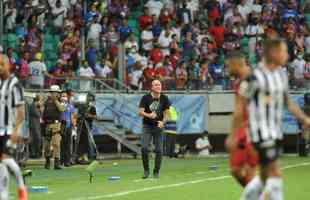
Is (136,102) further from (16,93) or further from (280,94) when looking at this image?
(280,94)

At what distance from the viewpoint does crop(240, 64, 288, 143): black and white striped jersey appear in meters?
11.5

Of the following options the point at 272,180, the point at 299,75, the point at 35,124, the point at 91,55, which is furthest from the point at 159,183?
the point at 299,75

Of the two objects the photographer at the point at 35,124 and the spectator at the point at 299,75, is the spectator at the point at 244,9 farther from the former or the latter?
the photographer at the point at 35,124

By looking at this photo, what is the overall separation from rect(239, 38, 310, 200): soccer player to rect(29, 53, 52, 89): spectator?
65.9 ft

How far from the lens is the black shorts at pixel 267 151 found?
37.7 feet

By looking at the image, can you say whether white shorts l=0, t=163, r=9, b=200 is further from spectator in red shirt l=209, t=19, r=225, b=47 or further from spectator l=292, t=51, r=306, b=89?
spectator in red shirt l=209, t=19, r=225, b=47

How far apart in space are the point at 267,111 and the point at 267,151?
1.51ft

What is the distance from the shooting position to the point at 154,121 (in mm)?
21406

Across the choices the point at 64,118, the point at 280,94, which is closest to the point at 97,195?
the point at 280,94

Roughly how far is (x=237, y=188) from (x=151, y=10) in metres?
19.8

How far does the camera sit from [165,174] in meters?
23.3

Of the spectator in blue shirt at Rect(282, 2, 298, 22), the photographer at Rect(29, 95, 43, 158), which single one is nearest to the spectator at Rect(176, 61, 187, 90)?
the spectator in blue shirt at Rect(282, 2, 298, 22)

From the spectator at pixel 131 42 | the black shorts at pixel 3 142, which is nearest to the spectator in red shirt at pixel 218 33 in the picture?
the spectator at pixel 131 42

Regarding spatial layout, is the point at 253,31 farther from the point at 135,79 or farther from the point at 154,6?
the point at 135,79
